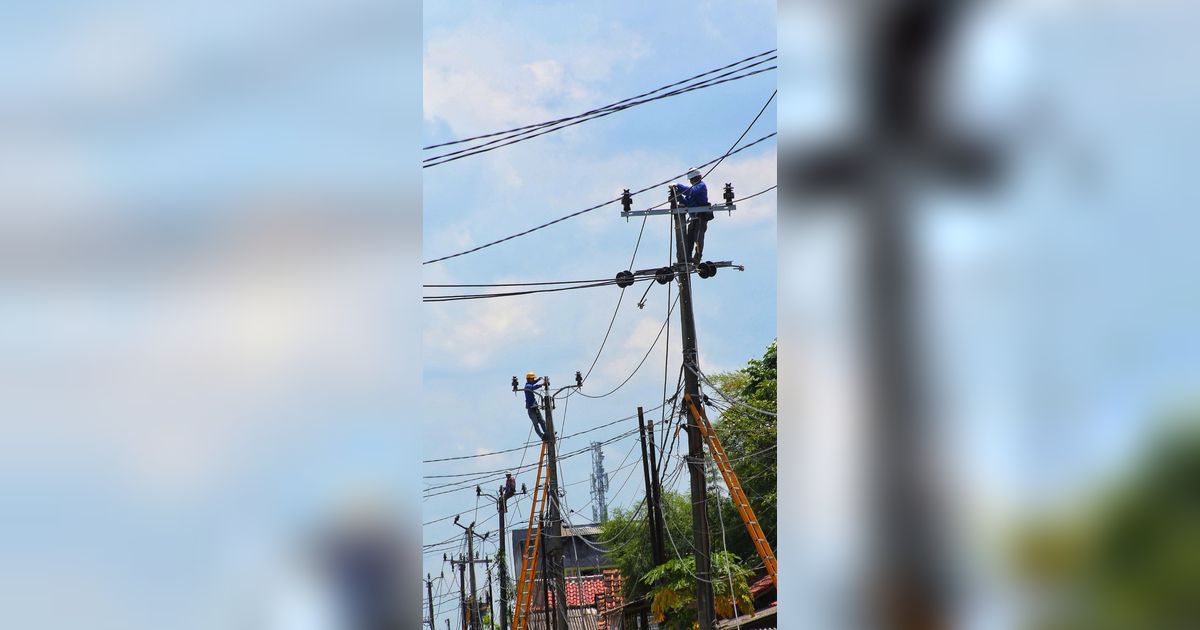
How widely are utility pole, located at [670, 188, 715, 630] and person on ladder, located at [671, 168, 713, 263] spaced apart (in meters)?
0.10

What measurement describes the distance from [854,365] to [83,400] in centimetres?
55

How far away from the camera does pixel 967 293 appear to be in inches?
30.5

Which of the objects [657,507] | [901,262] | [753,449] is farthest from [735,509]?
[901,262]

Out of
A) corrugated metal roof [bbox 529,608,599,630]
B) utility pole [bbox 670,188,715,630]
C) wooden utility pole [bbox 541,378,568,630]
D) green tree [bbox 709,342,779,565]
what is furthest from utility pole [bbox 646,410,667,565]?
corrugated metal roof [bbox 529,608,599,630]

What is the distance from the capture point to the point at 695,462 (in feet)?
22.4

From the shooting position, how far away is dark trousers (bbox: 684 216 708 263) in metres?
7.26

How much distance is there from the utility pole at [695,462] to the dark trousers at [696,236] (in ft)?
0.24

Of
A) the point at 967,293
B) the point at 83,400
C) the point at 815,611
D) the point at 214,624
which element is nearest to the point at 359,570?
the point at 214,624

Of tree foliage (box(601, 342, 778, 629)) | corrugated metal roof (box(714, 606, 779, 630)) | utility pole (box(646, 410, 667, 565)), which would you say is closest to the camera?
utility pole (box(646, 410, 667, 565))

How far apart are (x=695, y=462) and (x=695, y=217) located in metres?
1.67

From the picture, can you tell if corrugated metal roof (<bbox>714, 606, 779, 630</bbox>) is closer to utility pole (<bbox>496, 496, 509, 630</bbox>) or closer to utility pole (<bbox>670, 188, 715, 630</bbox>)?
utility pole (<bbox>670, 188, 715, 630</bbox>)

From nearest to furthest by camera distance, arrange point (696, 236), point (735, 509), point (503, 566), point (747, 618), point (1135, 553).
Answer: point (1135, 553) → point (696, 236) → point (747, 618) → point (735, 509) → point (503, 566)

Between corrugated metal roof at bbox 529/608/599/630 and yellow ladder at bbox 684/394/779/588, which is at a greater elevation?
yellow ladder at bbox 684/394/779/588

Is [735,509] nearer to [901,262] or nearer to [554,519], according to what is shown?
[554,519]
